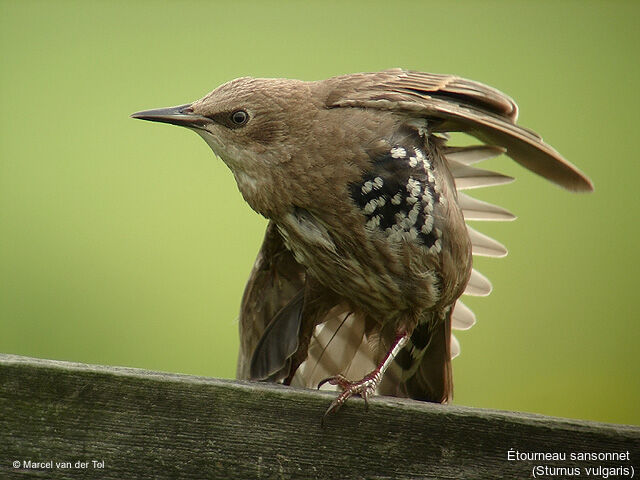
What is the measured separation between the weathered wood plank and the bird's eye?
92 centimetres

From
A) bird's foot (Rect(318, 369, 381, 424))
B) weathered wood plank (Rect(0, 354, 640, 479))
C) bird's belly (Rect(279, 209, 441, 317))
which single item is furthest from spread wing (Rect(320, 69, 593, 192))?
weathered wood plank (Rect(0, 354, 640, 479))

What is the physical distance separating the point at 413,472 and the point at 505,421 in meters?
0.22

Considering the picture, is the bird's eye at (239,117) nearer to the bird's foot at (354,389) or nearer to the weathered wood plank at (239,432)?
the bird's foot at (354,389)

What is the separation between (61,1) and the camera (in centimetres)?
430

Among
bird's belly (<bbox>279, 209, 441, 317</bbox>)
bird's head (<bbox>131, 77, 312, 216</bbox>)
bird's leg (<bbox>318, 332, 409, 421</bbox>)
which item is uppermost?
bird's head (<bbox>131, 77, 312, 216</bbox>)

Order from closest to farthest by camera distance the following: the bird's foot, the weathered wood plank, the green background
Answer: the weathered wood plank, the bird's foot, the green background

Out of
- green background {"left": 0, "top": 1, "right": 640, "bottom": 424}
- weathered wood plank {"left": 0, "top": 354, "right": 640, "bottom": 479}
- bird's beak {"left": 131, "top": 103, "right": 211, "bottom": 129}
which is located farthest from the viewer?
green background {"left": 0, "top": 1, "right": 640, "bottom": 424}

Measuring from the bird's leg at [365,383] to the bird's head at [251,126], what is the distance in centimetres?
54

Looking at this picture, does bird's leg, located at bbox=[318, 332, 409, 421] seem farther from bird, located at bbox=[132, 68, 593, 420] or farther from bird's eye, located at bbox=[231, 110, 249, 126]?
bird's eye, located at bbox=[231, 110, 249, 126]

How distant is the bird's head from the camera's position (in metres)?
2.69

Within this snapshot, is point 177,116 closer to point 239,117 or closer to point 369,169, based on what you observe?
point 239,117

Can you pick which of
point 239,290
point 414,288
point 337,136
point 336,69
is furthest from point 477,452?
point 336,69

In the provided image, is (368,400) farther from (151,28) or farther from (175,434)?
(151,28)

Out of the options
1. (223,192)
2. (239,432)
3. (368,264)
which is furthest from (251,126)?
(223,192)
